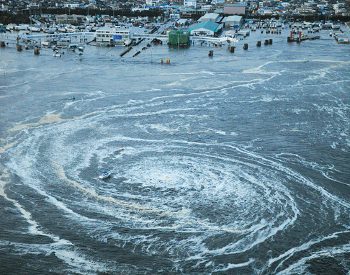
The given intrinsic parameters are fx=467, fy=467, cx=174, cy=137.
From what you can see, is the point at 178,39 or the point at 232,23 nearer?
the point at 178,39

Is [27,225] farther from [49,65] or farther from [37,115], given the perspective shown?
[49,65]

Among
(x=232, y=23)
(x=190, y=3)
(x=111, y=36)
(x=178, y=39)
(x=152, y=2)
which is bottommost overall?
(x=178, y=39)

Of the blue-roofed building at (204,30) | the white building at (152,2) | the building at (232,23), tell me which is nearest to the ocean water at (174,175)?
the blue-roofed building at (204,30)

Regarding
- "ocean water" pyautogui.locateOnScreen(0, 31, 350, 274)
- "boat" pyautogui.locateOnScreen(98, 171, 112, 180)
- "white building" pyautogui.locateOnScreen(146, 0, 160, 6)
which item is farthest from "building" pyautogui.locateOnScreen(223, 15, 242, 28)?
"boat" pyautogui.locateOnScreen(98, 171, 112, 180)

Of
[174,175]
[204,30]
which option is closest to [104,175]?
[174,175]

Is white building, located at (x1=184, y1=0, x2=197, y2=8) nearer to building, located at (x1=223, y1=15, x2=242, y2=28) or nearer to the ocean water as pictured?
building, located at (x1=223, y1=15, x2=242, y2=28)

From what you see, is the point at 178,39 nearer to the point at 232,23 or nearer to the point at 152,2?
the point at 232,23

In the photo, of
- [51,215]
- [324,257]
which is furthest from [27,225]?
[324,257]
